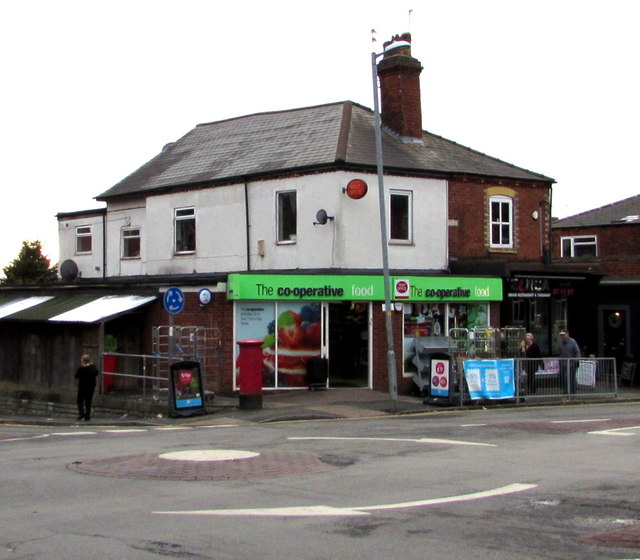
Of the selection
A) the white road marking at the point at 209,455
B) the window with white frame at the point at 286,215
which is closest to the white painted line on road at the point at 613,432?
the white road marking at the point at 209,455

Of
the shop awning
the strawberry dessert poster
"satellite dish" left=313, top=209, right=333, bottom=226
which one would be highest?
"satellite dish" left=313, top=209, right=333, bottom=226

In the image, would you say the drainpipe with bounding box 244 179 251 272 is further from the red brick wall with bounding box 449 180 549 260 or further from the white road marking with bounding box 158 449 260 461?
the white road marking with bounding box 158 449 260 461

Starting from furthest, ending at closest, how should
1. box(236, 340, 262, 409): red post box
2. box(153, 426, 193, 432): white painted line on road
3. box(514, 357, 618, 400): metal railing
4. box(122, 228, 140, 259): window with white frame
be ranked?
1. box(122, 228, 140, 259): window with white frame
2. box(514, 357, 618, 400): metal railing
3. box(236, 340, 262, 409): red post box
4. box(153, 426, 193, 432): white painted line on road

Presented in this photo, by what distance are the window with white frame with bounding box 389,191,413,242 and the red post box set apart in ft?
24.5

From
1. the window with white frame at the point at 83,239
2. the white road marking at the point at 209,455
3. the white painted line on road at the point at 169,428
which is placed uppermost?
the window with white frame at the point at 83,239

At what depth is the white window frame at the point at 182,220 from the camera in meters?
30.5

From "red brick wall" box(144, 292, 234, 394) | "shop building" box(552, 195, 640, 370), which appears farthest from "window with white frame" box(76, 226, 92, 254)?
"shop building" box(552, 195, 640, 370)

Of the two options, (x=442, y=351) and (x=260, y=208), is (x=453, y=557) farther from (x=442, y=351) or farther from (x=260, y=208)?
(x=260, y=208)

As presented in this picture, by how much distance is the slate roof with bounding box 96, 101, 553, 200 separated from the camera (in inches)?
1090

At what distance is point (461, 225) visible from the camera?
95.2ft

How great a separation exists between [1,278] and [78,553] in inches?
2823

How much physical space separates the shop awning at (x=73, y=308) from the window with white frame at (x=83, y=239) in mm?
5481

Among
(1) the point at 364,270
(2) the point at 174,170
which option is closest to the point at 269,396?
(1) the point at 364,270

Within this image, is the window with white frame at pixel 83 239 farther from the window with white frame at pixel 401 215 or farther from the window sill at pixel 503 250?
the window sill at pixel 503 250
